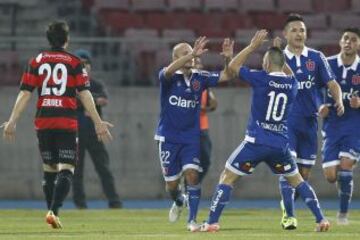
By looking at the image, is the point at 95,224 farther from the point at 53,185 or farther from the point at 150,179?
the point at 150,179

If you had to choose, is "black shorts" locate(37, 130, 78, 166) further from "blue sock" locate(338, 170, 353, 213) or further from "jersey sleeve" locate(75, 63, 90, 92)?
"blue sock" locate(338, 170, 353, 213)

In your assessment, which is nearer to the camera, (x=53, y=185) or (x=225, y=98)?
(x=53, y=185)

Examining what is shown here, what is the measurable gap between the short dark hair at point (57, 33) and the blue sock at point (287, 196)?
2926 millimetres

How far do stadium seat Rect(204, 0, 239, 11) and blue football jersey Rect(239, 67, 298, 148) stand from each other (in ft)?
42.4

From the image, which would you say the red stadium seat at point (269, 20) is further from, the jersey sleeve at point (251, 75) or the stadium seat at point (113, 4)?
the jersey sleeve at point (251, 75)

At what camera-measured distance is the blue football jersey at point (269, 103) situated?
14148mm

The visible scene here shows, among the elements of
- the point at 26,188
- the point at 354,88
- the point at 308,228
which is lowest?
the point at 26,188

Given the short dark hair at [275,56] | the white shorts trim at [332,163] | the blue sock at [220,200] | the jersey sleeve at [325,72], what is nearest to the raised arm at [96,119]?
the blue sock at [220,200]

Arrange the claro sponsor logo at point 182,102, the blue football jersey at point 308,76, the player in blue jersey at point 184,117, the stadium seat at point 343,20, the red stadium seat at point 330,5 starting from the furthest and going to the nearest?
the red stadium seat at point 330,5 → the stadium seat at point 343,20 → the blue football jersey at point 308,76 → the claro sponsor logo at point 182,102 → the player in blue jersey at point 184,117

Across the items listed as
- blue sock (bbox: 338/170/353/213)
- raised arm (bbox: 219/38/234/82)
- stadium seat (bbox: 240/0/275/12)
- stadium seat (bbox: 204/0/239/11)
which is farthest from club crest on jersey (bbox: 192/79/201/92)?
stadium seat (bbox: 240/0/275/12)

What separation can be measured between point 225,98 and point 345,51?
7295 millimetres

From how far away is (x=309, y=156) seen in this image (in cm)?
1623

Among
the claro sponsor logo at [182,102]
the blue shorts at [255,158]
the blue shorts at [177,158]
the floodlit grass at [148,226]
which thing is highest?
the claro sponsor logo at [182,102]

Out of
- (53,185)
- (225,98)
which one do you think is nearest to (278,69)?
(53,185)
